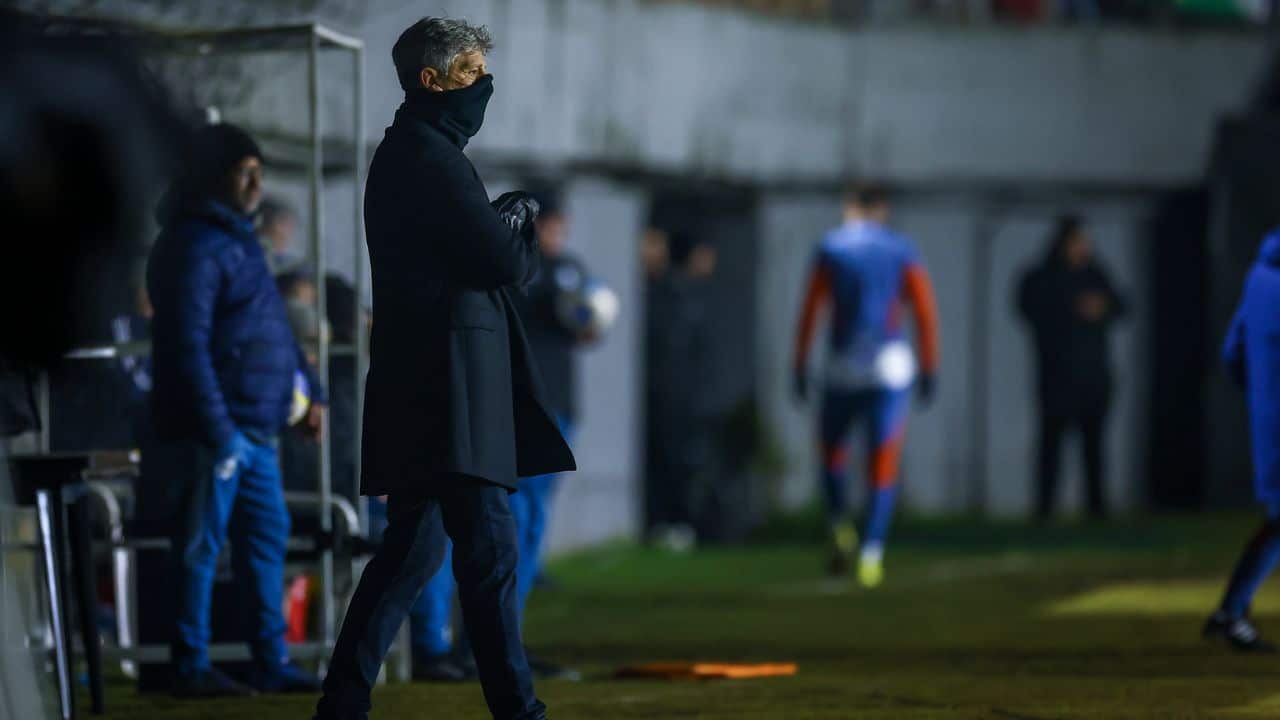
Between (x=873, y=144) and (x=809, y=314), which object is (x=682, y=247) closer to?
(x=809, y=314)

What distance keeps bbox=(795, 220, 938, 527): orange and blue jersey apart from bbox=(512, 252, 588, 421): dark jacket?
228 cm

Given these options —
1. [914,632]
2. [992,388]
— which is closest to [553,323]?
[914,632]

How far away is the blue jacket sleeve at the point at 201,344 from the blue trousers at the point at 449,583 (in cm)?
96

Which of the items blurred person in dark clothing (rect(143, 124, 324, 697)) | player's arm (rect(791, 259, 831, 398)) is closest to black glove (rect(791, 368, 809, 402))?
player's arm (rect(791, 259, 831, 398))

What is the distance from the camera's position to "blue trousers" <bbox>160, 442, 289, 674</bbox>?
829 centimetres

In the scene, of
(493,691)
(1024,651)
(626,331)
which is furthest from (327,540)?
(626,331)

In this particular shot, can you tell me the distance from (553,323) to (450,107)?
560 centimetres

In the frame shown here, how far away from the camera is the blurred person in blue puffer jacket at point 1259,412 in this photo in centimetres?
930

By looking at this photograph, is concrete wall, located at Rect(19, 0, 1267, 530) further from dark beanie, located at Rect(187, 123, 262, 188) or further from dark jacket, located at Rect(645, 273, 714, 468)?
dark beanie, located at Rect(187, 123, 262, 188)

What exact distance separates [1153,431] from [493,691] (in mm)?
14975

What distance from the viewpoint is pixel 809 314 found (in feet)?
46.6

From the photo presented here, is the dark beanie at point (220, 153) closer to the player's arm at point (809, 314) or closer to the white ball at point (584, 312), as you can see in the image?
the white ball at point (584, 312)

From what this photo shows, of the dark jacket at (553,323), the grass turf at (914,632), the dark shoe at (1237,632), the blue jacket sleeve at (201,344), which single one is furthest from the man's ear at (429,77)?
the dark jacket at (553,323)

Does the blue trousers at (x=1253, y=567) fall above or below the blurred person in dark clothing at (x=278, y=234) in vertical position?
below
